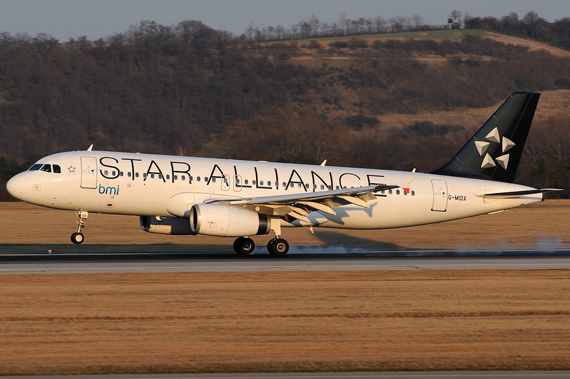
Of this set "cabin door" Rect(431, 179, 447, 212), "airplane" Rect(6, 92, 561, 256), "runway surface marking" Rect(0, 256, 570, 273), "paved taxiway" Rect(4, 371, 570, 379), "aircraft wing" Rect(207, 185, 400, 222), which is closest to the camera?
"paved taxiway" Rect(4, 371, 570, 379)

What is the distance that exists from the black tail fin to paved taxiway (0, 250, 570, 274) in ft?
13.3

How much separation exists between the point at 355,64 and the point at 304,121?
5699 cm

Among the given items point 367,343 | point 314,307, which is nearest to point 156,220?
point 314,307

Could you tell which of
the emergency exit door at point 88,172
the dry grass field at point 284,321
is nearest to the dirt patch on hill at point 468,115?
the emergency exit door at point 88,172

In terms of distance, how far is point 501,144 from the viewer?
34.6 metres

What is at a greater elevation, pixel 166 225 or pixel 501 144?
pixel 501 144

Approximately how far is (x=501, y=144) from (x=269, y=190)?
37.4 feet

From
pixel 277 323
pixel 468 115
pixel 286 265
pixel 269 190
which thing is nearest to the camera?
pixel 277 323

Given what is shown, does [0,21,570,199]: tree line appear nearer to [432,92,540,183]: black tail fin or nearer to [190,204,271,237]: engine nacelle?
[432,92,540,183]: black tail fin

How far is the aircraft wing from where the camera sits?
2894cm

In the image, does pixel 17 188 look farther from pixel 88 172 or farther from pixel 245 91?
pixel 245 91

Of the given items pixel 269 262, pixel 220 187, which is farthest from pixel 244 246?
pixel 269 262

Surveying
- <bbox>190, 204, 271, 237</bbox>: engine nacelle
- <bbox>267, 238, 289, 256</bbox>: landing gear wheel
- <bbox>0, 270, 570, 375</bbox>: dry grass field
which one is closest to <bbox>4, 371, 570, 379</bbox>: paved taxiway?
<bbox>0, 270, 570, 375</bbox>: dry grass field

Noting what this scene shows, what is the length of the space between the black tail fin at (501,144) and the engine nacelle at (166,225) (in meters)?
12.8
